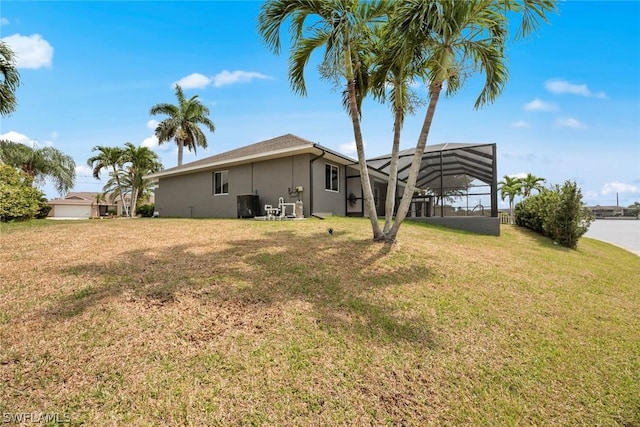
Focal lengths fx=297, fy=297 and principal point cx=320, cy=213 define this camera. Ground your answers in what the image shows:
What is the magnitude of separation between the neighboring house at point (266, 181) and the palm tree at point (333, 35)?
4.78 m

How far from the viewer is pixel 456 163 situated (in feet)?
51.0

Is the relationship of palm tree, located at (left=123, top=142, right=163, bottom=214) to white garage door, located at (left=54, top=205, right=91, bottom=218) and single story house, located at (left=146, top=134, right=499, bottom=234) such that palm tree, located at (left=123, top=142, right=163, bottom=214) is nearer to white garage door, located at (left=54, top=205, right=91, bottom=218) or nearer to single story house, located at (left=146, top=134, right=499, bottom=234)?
single story house, located at (left=146, top=134, right=499, bottom=234)

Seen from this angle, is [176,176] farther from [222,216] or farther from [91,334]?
[91,334]

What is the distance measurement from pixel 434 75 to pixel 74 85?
38.0 feet

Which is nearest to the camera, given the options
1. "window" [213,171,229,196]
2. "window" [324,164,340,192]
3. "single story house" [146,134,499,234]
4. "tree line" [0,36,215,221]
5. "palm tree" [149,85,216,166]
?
"single story house" [146,134,499,234]

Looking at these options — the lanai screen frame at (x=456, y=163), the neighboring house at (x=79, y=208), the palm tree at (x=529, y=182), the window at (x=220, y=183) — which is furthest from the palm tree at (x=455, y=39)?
the neighboring house at (x=79, y=208)

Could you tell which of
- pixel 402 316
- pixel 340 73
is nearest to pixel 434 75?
pixel 340 73

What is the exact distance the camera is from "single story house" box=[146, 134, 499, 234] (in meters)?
13.1

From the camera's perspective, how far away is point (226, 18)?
9.38 meters

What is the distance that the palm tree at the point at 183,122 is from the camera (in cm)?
2478

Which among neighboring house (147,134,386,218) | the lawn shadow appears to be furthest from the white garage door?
the lawn shadow

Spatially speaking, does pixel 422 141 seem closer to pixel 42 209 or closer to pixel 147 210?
pixel 42 209

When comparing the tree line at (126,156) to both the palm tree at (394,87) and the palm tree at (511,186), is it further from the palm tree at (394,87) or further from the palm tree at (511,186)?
the palm tree at (511,186)

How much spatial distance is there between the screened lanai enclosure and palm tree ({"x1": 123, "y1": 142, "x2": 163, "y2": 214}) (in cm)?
1824
